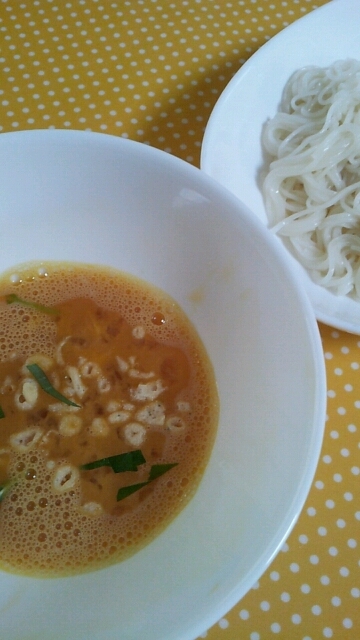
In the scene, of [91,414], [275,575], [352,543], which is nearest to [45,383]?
[91,414]

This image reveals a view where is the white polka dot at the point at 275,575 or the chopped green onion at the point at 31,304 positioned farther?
the chopped green onion at the point at 31,304

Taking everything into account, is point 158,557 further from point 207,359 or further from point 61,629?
point 207,359

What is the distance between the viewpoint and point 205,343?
1.21 meters

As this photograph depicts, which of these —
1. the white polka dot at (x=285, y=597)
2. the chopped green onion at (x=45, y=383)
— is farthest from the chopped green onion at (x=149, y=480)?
the white polka dot at (x=285, y=597)

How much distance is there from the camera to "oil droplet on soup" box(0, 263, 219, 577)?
995 millimetres

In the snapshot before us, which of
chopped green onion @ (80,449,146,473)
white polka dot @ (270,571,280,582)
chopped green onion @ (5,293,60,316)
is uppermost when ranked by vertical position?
chopped green onion @ (5,293,60,316)

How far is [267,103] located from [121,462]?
4.17 feet

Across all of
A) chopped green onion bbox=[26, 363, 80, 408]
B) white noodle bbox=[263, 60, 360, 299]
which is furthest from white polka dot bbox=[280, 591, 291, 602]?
white noodle bbox=[263, 60, 360, 299]

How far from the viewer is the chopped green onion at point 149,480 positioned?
1.04 m

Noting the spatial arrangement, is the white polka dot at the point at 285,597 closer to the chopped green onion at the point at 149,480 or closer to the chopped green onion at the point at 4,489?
the chopped green onion at the point at 149,480

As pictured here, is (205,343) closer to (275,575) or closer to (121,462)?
(121,462)

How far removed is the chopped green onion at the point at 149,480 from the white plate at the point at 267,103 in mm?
504

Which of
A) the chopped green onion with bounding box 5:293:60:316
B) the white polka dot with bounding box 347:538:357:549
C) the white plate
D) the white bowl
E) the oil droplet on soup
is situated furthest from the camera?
the white plate

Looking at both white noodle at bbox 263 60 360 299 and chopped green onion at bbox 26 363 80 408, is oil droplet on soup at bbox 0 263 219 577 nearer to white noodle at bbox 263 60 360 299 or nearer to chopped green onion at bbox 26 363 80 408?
chopped green onion at bbox 26 363 80 408
